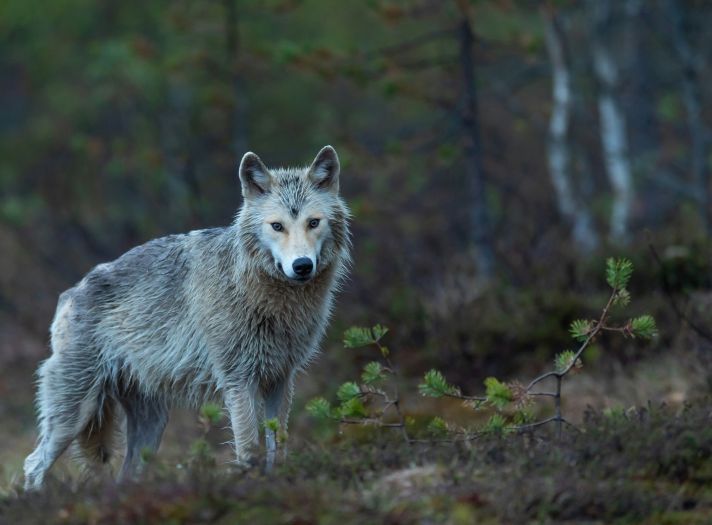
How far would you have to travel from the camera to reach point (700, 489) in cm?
589

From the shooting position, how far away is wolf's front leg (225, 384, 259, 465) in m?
7.27

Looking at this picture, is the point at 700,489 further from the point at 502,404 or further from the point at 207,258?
the point at 207,258

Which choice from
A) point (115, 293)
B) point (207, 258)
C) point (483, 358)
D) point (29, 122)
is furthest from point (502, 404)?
point (29, 122)

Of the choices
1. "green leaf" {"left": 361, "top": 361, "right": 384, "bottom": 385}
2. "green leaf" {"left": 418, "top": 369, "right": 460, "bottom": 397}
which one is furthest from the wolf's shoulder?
"green leaf" {"left": 418, "top": 369, "right": 460, "bottom": 397}

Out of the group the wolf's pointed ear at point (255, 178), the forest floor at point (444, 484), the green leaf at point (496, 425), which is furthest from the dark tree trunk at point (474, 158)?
the green leaf at point (496, 425)

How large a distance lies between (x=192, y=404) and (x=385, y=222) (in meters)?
9.28

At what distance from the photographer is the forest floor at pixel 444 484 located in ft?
17.6

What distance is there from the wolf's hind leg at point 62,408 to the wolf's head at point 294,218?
1.68m

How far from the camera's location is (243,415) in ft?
24.2

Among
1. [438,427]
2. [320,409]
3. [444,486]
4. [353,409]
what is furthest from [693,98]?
[444,486]

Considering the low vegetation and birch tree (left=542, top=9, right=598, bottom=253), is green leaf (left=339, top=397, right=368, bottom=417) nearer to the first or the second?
the low vegetation

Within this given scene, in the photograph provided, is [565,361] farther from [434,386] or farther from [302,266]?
[302,266]

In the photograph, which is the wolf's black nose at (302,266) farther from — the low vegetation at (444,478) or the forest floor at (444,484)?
the forest floor at (444,484)

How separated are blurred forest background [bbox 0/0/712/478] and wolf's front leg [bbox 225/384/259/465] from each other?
3.41 m
